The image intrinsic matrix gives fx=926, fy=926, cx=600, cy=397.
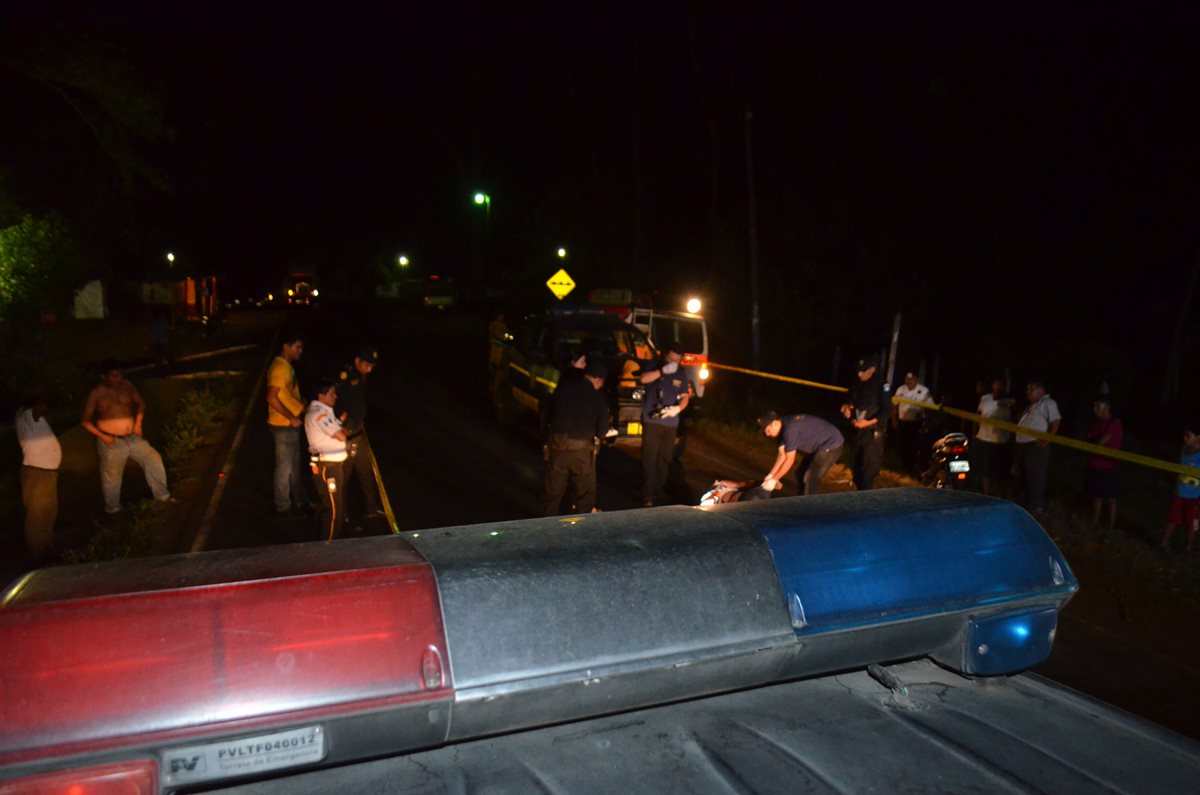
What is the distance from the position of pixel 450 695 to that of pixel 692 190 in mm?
32190

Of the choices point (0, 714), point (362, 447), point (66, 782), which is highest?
point (0, 714)

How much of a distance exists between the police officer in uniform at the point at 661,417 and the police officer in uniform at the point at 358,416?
2947 mm

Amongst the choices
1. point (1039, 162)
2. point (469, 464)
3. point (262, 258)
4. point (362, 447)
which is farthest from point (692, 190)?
point (262, 258)

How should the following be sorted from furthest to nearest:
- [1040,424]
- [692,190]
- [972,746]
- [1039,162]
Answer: [692,190], [1039,162], [1040,424], [972,746]

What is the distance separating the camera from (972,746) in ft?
8.32

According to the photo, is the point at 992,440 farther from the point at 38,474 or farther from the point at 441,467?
the point at 38,474

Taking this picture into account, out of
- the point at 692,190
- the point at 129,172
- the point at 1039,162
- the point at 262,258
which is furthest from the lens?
the point at 262,258

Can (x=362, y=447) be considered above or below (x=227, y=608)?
below

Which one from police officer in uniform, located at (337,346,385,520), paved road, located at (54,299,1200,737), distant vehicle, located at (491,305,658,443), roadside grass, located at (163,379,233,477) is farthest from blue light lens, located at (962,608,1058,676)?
roadside grass, located at (163,379,233,477)

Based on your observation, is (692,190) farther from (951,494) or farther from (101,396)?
(951,494)

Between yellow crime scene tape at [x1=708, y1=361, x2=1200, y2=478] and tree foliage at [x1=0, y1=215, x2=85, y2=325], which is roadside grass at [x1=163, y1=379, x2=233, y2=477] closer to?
tree foliage at [x1=0, y1=215, x2=85, y2=325]

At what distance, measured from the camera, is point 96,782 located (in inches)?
82.9

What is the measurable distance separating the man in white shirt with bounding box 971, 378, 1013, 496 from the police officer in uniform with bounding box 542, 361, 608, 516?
5.44 meters

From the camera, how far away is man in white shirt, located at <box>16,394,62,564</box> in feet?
26.9
